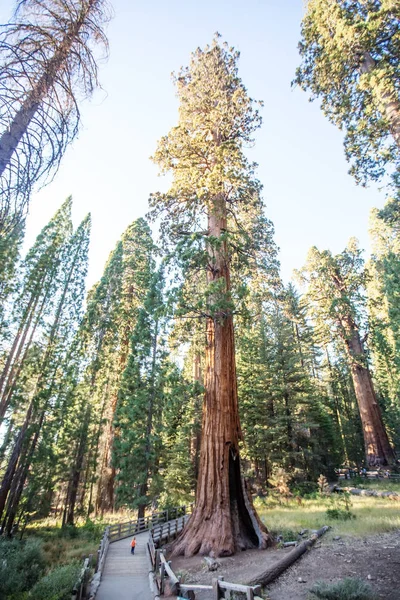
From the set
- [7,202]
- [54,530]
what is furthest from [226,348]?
[54,530]

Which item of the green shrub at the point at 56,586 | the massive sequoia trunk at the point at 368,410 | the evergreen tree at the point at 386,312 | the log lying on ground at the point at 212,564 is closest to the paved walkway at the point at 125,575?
the green shrub at the point at 56,586

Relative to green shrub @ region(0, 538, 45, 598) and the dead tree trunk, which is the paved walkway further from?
the dead tree trunk

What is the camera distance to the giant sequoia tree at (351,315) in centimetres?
2444

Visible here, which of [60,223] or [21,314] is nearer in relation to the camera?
[21,314]

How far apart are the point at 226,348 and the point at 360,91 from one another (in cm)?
896

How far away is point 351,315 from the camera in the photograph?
2544cm

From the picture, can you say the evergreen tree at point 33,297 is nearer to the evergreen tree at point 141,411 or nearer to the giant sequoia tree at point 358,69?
the evergreen tree at point 141,411

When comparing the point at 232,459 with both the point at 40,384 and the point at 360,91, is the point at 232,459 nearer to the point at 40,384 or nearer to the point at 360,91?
the point at 360,91

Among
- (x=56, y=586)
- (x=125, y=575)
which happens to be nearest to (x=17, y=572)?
(x=56, y=586)

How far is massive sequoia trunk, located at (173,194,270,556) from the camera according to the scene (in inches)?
344

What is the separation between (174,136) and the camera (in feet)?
40.7

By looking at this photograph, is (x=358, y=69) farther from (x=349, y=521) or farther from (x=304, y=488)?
(x=304, y=488)

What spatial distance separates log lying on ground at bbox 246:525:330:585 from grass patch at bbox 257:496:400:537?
1623 mm

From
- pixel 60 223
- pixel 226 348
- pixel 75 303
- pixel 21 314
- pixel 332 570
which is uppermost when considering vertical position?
pixel 60 223
